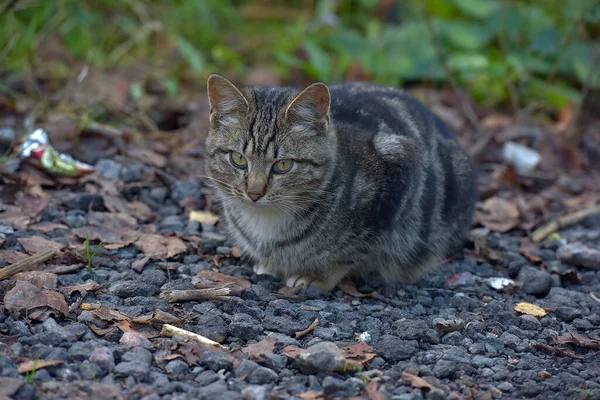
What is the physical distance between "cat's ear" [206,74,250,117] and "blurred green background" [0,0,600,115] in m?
2.41

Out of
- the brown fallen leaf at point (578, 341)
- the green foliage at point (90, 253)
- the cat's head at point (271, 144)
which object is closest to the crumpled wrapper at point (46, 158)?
the green foliage at point (90, 253)

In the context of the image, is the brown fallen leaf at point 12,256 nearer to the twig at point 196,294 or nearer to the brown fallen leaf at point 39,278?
the brown fallen leaf at point 39,278

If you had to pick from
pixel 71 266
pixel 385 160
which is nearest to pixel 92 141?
pixel 71 266

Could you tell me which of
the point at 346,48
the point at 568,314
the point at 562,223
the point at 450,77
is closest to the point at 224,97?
the point at 568,314

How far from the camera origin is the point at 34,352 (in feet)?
9.88

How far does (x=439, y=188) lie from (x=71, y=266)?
6.74ft

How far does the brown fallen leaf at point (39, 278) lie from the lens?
11.8 feet

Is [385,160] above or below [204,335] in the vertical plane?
above

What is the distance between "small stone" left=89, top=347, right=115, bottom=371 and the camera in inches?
117

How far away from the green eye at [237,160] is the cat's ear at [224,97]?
0.22 m

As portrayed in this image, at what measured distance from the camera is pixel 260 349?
3.24 meters

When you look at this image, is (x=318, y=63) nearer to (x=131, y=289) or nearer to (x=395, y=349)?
(x=131, y=289)

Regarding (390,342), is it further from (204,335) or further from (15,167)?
→ (15,167)

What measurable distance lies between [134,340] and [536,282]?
221 centimetres
